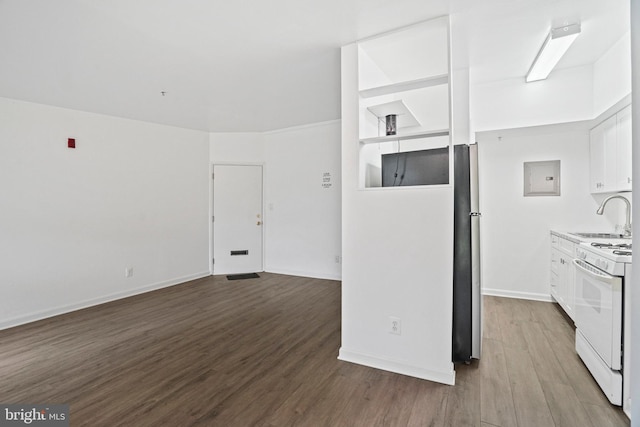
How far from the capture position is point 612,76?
2.97 meters

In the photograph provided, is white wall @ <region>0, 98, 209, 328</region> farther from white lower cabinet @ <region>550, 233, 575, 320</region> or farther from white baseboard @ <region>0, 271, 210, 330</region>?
white lower cabinet @ <region>550, 233, 575, 320</region>

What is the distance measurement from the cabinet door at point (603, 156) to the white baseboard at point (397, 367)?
108 inches

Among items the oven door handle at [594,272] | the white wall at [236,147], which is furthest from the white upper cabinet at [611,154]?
the white wall at [236,147]

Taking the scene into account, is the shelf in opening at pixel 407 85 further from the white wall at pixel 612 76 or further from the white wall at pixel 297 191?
the white wall at pixel 297 191

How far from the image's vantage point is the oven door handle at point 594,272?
81.7 inches

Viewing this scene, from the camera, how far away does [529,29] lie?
2.54m

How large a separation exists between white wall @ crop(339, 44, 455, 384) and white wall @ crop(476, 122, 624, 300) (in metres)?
2.47

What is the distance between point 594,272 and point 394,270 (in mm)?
1430

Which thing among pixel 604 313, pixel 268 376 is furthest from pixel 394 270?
pixel 604 313

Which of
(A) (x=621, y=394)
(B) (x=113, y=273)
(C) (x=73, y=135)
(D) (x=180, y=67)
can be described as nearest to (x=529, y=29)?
(A) (x=621, y=394)

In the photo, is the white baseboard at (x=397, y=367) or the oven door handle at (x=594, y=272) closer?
the oven door handle at (x=594, y=272)

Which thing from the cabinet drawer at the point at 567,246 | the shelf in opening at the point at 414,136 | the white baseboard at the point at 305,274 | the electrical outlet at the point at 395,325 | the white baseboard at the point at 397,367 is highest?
the shelf in opening at the point at 414,136

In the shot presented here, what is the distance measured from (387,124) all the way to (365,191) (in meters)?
0.75

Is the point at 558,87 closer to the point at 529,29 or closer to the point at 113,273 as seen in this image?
the point at 529,29
